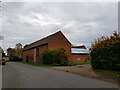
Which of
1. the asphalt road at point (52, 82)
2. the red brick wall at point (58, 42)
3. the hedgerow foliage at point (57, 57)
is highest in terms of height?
the red brick wall at point (58, 42)

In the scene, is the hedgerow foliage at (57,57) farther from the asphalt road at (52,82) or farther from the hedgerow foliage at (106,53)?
the asphalt road at (52,82)

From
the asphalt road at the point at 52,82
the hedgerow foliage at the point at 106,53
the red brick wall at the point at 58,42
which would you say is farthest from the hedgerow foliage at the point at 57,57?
the asphalt road at the point at 52,82

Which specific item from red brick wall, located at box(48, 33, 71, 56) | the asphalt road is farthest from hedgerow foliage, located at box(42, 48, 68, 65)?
the asphalt road

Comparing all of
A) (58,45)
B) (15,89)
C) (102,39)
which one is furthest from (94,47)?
(58,45)

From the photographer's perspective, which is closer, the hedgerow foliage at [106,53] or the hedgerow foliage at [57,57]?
the hedgerow foliage at [106,53]

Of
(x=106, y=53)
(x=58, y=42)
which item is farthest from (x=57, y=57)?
(x=106, y=53)

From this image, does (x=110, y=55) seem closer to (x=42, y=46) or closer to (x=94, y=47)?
(x=94, y=47)

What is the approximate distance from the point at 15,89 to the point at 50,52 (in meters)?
25.7

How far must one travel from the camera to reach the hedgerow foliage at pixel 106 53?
45.8ft

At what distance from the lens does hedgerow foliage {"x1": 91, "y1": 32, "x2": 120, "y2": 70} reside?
1396cm

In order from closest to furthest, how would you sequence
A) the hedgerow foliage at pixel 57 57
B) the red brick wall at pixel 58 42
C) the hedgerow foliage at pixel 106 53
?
the hedgerow foliage at pixel 106 53 < the hedgerow foliage at pixel 57 57 < the red brick wall at pixel 58 42

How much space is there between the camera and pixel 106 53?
49.5ft

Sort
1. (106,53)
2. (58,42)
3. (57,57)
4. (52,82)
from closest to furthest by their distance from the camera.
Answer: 1. (52,82)
2. (106,53)
3. (57,57)
4. (58,42)

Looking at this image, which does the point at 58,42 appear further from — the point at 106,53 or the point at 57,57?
the point at 106,53
